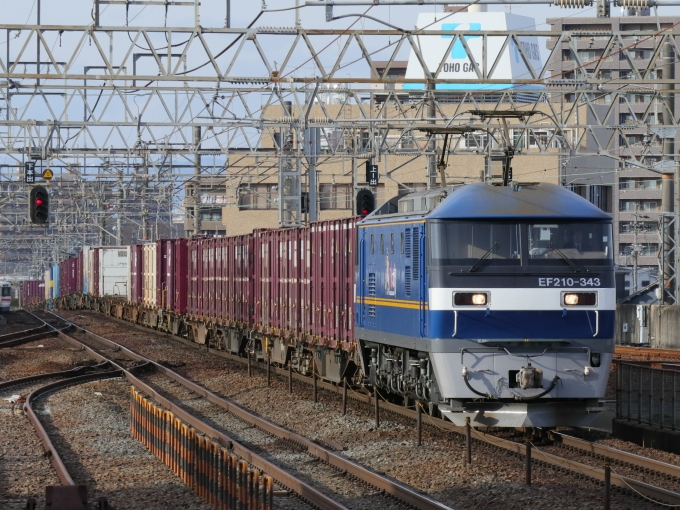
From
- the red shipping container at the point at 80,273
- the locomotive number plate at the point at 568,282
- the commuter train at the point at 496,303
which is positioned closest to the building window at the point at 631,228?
the red shipping container at the point at 80,273

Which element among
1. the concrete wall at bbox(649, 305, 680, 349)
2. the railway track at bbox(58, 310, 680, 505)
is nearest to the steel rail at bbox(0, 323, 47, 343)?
the concrete wall at bbox(649, 305, 680, 349)

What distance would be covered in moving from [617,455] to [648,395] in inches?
71.5

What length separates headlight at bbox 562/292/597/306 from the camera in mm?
13266

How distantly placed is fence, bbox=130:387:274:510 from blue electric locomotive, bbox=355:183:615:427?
277cm

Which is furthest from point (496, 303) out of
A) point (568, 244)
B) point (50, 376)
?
point (50, 376)

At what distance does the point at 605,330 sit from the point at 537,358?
0.95 m

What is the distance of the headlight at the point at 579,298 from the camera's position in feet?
43.5

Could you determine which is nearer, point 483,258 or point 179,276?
point 483,258

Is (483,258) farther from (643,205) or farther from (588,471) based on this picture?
(643,205)

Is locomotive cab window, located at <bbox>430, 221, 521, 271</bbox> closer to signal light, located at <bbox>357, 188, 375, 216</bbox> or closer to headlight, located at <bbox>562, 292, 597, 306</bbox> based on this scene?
headlight, located at <bbox>562, 292, 597, 306</bbox>

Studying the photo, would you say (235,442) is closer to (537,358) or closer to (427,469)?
(427,469)

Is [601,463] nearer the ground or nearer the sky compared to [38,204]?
nearer the ground

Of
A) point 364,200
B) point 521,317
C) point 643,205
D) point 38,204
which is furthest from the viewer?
point 643,205

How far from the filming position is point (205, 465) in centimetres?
1125
